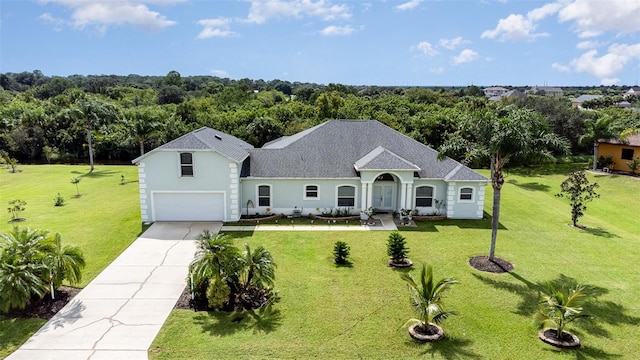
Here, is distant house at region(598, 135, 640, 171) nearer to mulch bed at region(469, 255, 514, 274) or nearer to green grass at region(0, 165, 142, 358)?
mulch bed at region(469, 255, 514, 274)

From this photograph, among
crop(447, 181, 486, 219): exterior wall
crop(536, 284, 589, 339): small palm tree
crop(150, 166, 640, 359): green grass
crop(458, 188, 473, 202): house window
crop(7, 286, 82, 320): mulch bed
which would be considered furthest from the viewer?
crop(458, 188, 473, 202): house window

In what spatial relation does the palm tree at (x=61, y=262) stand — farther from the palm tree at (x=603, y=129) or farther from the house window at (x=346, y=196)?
the palm tree at (x=603, y=129)

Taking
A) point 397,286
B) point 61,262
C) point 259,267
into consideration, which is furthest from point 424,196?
point 61,262

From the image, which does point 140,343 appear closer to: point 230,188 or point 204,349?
point 204,349

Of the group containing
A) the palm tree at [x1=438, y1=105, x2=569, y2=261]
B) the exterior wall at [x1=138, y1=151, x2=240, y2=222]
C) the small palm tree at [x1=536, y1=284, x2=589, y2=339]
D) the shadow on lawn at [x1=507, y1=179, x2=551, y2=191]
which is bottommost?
the small palm tree at [x1=536, y1=284, x2=589, y2=339]

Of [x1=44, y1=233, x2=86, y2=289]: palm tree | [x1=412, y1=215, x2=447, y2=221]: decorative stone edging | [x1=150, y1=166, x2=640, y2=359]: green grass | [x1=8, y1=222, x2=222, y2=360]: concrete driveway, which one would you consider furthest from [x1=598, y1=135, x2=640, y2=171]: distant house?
[x1=44, y1=233, x2=86, y2=289]: palm tree

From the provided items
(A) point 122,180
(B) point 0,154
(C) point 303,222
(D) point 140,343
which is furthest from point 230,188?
(B) point 0,154

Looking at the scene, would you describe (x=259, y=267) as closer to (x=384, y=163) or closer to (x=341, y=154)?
(x=384, y=163)

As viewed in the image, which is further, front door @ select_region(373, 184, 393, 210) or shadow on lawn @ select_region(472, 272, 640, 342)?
front door @ select_region(373, 184, 393, 210)
